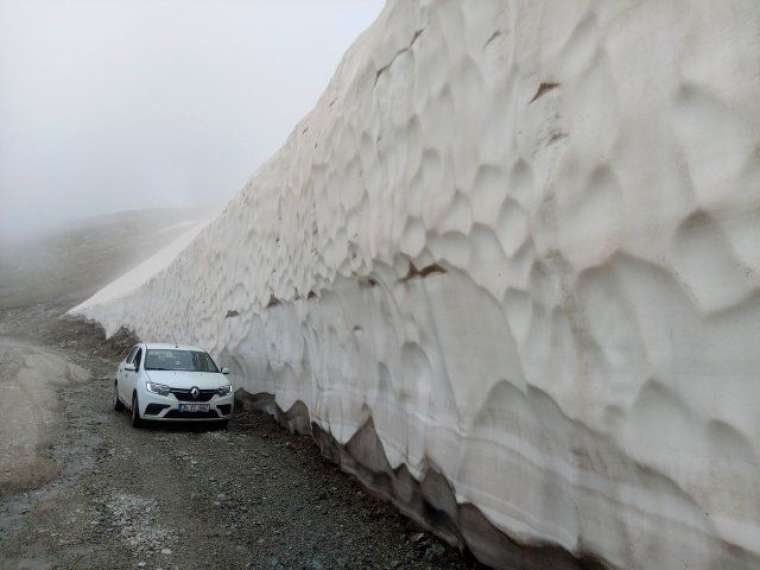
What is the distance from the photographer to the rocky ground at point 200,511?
207 inches

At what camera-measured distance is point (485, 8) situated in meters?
4.95

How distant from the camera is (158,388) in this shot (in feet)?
34.4

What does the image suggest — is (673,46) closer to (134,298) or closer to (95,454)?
(95,454)

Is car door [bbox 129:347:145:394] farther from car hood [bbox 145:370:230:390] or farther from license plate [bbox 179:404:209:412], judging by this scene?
license plate [bbox 179:404:209:412]

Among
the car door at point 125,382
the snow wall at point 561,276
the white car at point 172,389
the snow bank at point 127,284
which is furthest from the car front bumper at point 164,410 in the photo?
the snow bank at point 127,284

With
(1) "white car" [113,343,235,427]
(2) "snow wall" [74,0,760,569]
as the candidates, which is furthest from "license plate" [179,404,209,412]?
(2) "snow wall" [74,0,760,569]

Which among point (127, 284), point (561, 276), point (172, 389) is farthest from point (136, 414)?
point (127, 284)

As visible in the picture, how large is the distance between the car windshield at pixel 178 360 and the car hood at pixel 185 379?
0.33 metres

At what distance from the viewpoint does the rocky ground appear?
5.25 meters

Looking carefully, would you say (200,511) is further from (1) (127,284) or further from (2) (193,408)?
(1) (127,284)

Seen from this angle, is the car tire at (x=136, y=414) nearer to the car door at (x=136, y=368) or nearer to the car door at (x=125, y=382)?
the car door at (x=136, y=368)

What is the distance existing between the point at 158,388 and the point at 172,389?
0.23 metres

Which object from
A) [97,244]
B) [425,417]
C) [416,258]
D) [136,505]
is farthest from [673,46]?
[97,244]

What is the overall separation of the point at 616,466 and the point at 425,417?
7.97 feet
